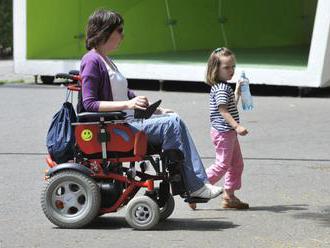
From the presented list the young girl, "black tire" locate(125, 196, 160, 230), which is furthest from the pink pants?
"black tire" locate(125, 196, 160, 230)

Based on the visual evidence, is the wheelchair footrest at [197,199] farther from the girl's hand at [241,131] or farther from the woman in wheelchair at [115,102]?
the girl's hand at [241,131]

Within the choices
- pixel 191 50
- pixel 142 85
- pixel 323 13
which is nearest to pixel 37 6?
pixel 142 85

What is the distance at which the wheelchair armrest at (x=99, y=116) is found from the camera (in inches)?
226

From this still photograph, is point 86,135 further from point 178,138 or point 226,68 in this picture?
point 226,68

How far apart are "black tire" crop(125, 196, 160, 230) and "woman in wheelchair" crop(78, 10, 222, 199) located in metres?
0.24

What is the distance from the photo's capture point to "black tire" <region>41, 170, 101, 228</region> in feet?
19.0

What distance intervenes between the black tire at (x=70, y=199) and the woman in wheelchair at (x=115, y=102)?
513 mm

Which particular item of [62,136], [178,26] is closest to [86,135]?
[62,136]

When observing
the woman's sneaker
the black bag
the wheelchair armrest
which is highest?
the wheelchair armrest

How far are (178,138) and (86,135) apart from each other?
0.67 metres

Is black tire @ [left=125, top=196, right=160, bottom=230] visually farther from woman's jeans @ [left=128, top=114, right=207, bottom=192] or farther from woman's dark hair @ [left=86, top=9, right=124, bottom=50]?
woman's dark hair @ [left=86, top=9, right=124, bottom=50]

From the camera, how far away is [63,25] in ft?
62.2

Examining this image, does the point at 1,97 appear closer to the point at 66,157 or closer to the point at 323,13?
the point at 323,13

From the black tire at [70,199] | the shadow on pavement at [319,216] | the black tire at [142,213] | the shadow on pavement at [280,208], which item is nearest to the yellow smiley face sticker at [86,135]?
the black tire at [70,199]
